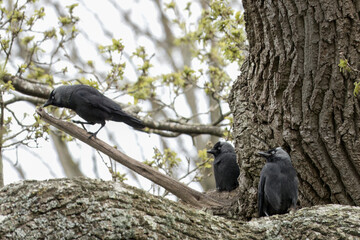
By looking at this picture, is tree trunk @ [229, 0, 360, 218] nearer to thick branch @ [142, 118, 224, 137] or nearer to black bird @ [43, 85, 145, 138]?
black bird @ [43, 85, 145, 138]

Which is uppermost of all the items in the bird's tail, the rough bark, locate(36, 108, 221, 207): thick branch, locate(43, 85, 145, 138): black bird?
locate(43, 85, 145, 138): black bird

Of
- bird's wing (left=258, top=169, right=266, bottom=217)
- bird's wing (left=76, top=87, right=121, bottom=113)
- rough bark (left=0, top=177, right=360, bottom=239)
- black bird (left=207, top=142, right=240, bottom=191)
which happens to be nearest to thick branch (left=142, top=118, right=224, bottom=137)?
black bird (left=207, top=142, right=240, bottom=191)

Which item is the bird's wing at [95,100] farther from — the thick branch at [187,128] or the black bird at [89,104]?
the thick branch at [187,128]

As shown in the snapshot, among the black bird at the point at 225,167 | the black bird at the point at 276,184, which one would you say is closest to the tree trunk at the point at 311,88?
the black bird at the point at 276,184

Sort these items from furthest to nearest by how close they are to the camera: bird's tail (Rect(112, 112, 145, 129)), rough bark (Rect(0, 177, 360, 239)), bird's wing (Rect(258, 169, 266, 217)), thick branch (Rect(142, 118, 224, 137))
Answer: thick branch (Rect(142, 118, 224, 137)) → bird's tail (Rect(112, 112, 145, 129)) → bird's wing (Rect(258, 169, 266, 217)) → rough bark (Rect(0, 177, 360, 239))

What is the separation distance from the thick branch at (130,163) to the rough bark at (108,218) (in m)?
1.91

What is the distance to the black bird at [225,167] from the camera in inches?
256

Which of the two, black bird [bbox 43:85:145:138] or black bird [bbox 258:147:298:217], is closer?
black bird [bbox 258:147:298:217]

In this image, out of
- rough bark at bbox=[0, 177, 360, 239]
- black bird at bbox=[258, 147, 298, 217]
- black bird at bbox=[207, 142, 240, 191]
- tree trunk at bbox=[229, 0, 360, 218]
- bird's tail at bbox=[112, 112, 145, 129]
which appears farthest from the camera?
black bird at bbox=[207, 142, 240, 191]

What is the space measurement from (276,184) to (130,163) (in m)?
1.60

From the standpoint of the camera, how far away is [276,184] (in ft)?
16.9

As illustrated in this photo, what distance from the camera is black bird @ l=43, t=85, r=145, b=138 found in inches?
244

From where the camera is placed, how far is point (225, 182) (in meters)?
6.50

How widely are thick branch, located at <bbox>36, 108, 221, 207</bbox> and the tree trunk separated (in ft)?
3.65
